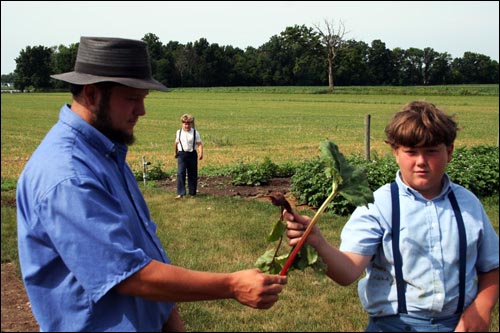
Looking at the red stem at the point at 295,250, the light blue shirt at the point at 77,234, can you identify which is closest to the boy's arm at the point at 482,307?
the red stem at the point at 295,250

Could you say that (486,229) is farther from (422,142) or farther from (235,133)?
(235,133)

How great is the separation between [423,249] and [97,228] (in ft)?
4.10

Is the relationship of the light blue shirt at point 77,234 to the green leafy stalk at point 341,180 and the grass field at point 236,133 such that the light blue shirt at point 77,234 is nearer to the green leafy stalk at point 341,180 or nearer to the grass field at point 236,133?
the green leafy stalk at point 341,180

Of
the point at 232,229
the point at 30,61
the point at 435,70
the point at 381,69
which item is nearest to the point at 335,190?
the point at 30,61

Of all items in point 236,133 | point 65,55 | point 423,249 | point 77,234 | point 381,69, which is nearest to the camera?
point 77,234

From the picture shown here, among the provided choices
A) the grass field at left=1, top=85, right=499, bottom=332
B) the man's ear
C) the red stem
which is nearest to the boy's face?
the grass field at left=1, top=85, right=499, bottom=332

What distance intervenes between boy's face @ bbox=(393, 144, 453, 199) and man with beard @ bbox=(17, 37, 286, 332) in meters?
0.68

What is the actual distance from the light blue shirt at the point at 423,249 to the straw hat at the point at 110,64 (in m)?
1.04

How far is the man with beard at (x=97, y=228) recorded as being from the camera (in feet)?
5.86

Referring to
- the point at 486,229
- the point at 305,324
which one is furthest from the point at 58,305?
the point at 305,324

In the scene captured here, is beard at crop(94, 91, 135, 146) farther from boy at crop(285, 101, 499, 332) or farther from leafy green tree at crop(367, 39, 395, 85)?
leafy green tree at crop(367, 39, 395, 85)

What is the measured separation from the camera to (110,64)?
83.0 inches

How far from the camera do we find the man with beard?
5.86 feet

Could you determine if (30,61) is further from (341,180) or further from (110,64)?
(341,180)
